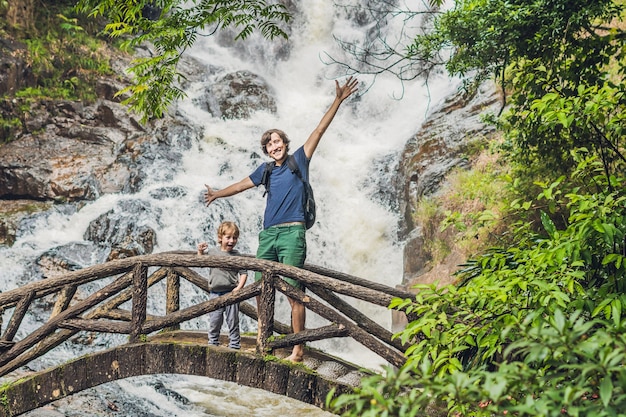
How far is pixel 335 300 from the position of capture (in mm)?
5961

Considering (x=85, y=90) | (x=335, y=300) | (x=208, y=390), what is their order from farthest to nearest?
(x=85, y=90)
(x=208, y=390)
(x=335, y=300)

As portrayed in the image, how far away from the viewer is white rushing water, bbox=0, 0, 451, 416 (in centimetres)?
1172

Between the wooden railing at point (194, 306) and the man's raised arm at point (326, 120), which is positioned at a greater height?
the man's raised arm at point (326, 120)

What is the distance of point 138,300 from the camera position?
6.00 m

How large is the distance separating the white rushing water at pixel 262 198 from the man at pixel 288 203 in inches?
148

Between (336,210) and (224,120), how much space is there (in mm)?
4795

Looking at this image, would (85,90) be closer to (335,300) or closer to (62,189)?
(62,189)

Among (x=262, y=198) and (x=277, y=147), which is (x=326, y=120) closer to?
(x=277, y=147)

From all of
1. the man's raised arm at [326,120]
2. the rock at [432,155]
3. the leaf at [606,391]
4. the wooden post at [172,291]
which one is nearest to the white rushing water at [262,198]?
the rock at [432,155]

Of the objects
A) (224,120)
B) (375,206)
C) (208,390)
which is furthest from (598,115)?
(224,120)

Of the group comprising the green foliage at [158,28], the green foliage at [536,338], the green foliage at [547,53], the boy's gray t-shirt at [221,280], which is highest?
the green foliage at [547,53]

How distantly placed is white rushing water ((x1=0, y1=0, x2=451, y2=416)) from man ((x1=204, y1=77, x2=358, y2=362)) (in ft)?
12.3

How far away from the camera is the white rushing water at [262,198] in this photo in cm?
1172

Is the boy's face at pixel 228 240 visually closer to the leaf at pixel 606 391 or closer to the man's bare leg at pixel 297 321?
the man's bare leg at pixel 297 321
